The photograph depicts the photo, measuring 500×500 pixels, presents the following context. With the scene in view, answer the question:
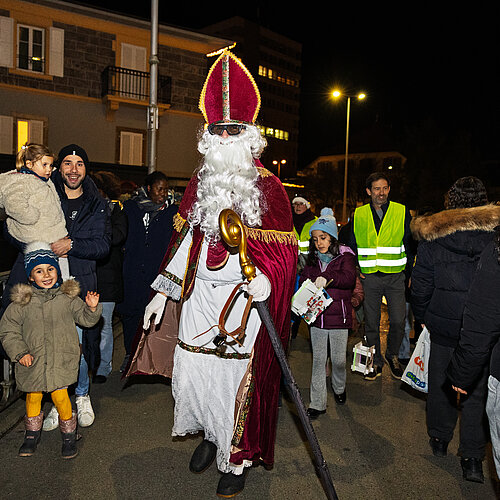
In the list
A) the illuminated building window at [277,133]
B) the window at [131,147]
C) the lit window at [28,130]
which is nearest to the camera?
the lit window at [28,130]

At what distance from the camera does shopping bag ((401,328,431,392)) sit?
13.2 ft

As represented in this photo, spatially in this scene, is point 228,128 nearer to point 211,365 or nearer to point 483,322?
point 211,365

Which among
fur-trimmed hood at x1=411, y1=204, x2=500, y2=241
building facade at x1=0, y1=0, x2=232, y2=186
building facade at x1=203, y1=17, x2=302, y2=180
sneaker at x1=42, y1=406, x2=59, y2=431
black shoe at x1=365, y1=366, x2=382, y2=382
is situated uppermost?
building facade at x1=203, y1=17, x2=302, y2=180

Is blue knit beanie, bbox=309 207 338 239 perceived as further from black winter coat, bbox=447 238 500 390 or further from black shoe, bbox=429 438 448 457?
black winter coat, bbox=447 238 500 390

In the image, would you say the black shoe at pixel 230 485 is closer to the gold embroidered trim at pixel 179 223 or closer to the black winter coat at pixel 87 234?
the gold embroidered trim at pixel 179 223

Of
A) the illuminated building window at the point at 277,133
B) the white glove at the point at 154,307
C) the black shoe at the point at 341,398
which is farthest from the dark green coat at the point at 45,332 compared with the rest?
the illuminated building window at the point at 277,133

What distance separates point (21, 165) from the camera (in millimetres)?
3816

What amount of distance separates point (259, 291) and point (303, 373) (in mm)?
3042

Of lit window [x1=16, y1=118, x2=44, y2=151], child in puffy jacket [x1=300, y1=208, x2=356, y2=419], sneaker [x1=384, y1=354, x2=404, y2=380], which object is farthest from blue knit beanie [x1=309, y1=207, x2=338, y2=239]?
lit window [x1=16, y1=118, x2=44, y2=151]

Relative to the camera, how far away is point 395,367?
18.4ft

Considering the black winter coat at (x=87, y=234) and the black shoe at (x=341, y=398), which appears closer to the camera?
the black winter coat at (x=87, y=234)

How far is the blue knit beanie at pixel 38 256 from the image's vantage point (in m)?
3.56

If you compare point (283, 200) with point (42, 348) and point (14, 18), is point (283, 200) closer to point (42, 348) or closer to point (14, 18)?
point (42, 348)

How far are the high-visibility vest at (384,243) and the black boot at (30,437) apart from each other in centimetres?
361
